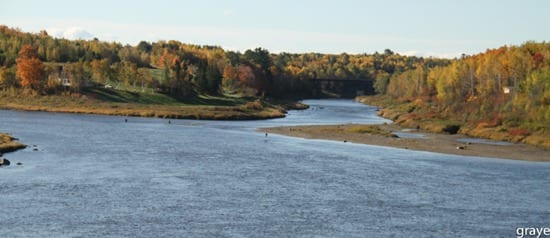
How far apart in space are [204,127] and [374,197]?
→ 76572mm

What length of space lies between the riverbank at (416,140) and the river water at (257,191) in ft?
18.0

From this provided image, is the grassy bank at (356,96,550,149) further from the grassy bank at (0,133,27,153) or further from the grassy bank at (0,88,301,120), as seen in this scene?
the grassy bank at (0,133,27,153)

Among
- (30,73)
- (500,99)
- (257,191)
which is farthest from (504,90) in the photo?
(30,73)

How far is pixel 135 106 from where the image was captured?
169m

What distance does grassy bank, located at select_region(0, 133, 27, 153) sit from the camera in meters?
82.9

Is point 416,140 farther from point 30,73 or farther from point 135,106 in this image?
point 30,73

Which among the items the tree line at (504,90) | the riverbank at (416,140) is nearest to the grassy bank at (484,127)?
the tree line at (504,90)

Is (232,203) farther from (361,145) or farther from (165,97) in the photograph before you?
(165,97)

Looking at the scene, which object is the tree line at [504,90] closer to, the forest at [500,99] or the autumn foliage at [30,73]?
the forest at [500,99]

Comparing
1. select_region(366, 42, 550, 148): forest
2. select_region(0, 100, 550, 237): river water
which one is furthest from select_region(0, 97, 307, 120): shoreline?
select_region(0, 100, 550, 237): river water

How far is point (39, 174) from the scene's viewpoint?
2643 inches

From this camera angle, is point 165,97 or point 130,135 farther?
point 165,97

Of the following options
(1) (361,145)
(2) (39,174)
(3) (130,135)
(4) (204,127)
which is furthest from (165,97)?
(2) (39,174)

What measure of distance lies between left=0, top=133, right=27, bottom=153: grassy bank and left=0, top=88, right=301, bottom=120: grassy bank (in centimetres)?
6775
